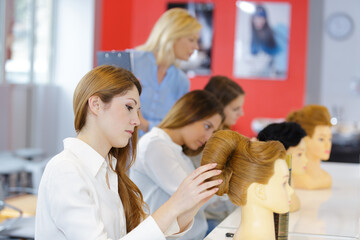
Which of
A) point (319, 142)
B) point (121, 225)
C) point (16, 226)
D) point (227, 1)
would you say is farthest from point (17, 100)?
point (121, 225)

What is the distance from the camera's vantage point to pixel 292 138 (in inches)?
95.4

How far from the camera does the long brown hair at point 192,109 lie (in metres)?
2.60


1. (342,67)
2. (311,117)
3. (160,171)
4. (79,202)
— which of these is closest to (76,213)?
(79,202)

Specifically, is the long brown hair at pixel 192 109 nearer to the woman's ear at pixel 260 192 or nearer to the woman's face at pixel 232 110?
the woman's face at pixel 232 110

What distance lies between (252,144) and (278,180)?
0.45ft

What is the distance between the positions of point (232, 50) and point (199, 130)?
5369 millimetres

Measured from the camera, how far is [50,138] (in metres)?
6.94

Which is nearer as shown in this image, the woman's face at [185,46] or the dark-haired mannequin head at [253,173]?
the dark-haired mannequin head at [253,173]

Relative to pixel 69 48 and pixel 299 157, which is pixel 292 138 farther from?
pixel 69 48

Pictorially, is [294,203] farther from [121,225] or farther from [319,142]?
[121,225]

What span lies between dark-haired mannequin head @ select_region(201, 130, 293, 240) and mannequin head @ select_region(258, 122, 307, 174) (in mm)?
449

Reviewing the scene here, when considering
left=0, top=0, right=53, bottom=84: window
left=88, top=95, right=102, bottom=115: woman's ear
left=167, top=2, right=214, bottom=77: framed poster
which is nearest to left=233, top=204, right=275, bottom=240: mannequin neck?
left=88, top=95, right=102, bottom=115: woman's ear

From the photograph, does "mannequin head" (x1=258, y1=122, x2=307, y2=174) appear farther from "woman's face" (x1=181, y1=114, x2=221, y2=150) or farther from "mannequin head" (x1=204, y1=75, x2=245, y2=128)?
"mannequin head" (x1=204, y1=75, x2=245, y2=128)

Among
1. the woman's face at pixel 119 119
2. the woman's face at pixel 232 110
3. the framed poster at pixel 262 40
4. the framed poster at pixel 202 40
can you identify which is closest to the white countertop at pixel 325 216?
the woman's face at pixel 119 119
